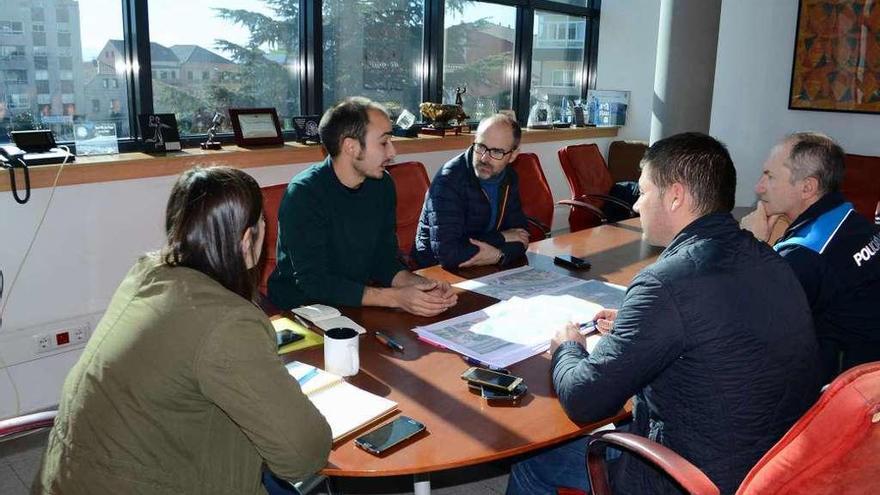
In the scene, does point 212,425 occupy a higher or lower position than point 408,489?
higher

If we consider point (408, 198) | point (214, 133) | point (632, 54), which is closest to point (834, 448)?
point (408, 198)

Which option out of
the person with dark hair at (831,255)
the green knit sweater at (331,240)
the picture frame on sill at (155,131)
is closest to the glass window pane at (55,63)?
the picture frame on sill at (155,131)

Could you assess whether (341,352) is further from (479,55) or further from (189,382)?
(479,55)

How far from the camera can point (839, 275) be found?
2102 mm

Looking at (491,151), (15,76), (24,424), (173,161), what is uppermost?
(15,76)

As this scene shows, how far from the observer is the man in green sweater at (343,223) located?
230 centimetres

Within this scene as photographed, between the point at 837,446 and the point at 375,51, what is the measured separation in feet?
13.5

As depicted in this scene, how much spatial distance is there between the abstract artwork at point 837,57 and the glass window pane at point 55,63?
4.47 metres

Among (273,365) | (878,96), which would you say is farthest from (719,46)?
(273,365)

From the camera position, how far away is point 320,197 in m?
2.42

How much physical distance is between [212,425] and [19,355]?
2.17 m

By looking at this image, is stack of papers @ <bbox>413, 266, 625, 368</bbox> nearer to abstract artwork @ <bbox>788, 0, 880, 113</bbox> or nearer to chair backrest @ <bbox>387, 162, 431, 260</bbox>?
chair backrest @ <bbox>387, 162, 431, 260</bbox>

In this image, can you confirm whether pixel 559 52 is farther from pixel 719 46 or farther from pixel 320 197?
pixel 320 197

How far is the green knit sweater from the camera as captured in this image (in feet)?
7.49
